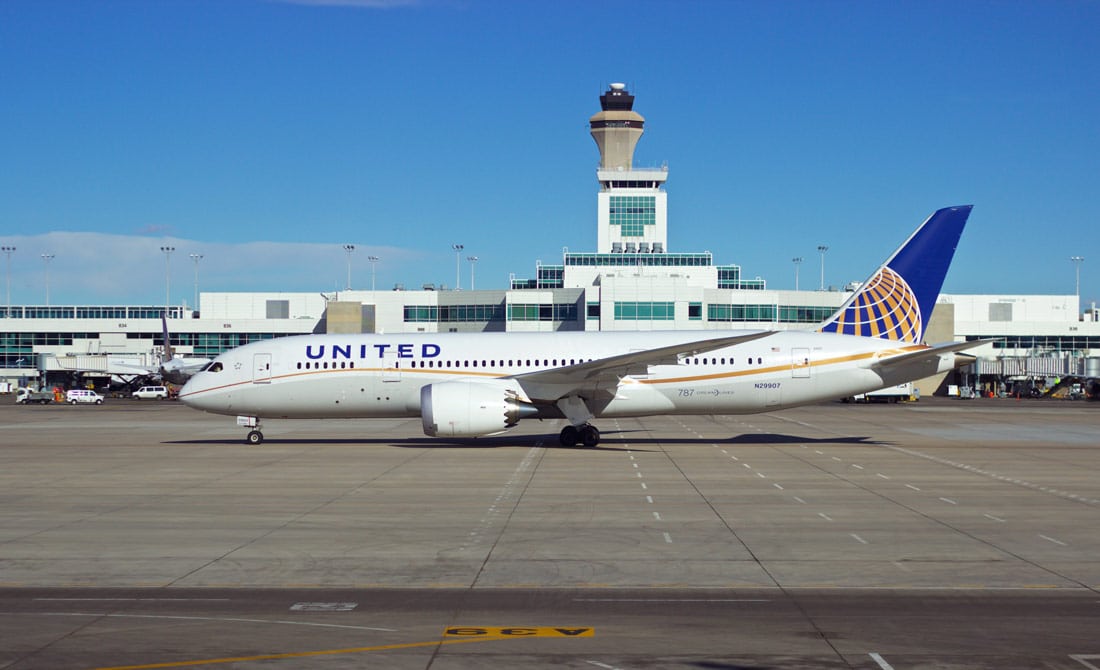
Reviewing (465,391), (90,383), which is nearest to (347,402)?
(465,391)

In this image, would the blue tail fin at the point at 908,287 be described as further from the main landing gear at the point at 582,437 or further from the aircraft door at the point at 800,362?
the main landing gear at the point at 582,437

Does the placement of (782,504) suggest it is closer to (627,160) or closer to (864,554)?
(864,554)

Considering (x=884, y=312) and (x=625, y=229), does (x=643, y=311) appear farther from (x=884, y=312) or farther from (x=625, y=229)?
(x=884, y=312)

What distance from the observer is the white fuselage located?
35.6m

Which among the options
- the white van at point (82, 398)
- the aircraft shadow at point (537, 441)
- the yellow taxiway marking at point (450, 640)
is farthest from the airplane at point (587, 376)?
the white van at point (82, 398)

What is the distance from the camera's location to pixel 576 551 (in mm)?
16094

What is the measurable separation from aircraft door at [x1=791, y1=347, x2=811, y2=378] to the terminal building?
52045mm

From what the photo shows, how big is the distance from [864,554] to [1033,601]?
332 cm

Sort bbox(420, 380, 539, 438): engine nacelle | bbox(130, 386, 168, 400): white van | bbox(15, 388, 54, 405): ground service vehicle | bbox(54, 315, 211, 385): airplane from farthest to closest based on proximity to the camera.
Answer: bbox(130, 386, 168, 400): white van, bbox(15, 388, 54, 405): ground service vehicle, bbox(54, 315, 211, 385): airplane, bbox(420, 380, 539, 438): engine nacelle

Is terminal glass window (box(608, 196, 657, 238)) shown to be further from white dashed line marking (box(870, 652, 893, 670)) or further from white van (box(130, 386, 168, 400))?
white dashed line marking (box(870, 652, 893, 670))

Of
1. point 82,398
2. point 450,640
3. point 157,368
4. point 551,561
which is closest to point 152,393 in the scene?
point 157,368

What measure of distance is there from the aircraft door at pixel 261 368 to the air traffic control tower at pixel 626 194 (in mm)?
87662

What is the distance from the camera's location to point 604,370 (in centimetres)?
3403

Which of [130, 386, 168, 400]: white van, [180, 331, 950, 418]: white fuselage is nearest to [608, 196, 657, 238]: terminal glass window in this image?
[130, 386, 168, 400]: white van
